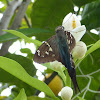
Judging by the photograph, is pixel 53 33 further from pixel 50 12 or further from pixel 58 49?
pixel 58 49

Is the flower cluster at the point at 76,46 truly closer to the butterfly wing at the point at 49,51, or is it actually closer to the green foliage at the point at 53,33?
the butterfly wing at the point at 49,51

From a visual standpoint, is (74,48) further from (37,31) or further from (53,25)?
(53,25)

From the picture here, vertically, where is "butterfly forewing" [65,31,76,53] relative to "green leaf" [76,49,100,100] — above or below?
above

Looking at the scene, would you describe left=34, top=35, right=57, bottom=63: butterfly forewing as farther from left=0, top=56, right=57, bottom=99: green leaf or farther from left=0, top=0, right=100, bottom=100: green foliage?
left=0, top=0, right=100, bottom=100: green foliage

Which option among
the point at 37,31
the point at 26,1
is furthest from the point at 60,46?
the point at 26,1

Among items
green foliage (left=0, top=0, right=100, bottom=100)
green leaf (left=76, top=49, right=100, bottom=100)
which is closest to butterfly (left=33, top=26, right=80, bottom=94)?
green foliage (left=0, top=0, right=100, bottom=100)

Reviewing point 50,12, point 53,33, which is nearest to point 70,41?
point 53,33

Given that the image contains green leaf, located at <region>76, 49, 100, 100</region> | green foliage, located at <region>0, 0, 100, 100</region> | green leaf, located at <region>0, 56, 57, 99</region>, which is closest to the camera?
green leaf, located at <region>0, 56, 57, 99</region>

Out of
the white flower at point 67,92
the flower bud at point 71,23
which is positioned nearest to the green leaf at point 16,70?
the white flower at point 67,92
